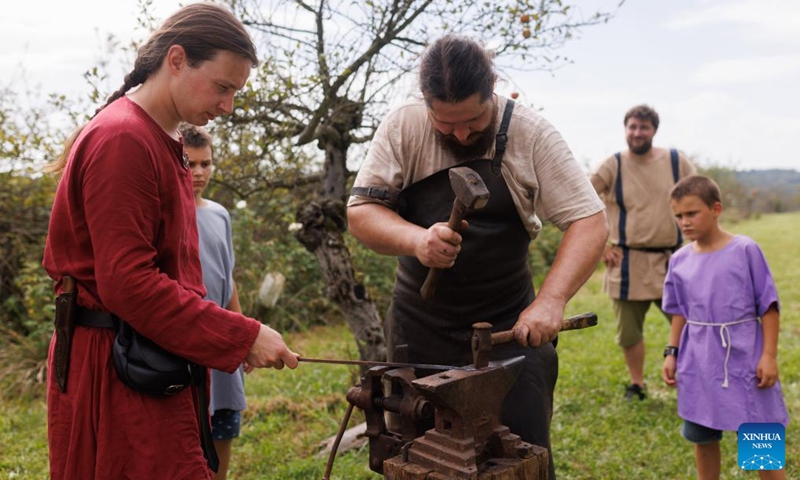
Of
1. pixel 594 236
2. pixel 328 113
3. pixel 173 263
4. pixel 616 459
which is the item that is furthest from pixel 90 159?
pixel 616 459

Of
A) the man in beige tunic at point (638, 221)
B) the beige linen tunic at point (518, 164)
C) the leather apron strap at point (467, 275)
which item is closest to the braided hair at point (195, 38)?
the beige linen tunic at point (518, 164)

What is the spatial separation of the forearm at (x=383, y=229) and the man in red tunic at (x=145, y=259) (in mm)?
570

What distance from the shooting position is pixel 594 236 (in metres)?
2.56

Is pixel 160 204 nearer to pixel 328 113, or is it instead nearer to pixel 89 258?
pixel 89 258

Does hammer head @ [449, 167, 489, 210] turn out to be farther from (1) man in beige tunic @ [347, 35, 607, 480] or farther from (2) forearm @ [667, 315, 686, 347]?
(2) forearm @ [667, 315, 686, 347]

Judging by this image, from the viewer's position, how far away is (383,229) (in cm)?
255

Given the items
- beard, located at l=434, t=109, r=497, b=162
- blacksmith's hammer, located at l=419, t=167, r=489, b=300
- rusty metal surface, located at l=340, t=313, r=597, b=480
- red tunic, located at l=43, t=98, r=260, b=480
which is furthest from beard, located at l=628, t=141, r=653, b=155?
red tunic, located at l=43, t=98, r=260, b=480

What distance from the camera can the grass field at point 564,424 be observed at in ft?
14.4

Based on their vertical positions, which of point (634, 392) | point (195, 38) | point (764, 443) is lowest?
point (634, 392)

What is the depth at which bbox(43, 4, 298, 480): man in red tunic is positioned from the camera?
6.20 ft

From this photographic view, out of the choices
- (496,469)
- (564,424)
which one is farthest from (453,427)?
(564,424)

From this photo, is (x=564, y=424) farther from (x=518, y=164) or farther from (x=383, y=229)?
(x=383, y=229)

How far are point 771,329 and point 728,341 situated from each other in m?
0.20

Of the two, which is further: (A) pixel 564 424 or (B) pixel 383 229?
(A) pixel 564 424
